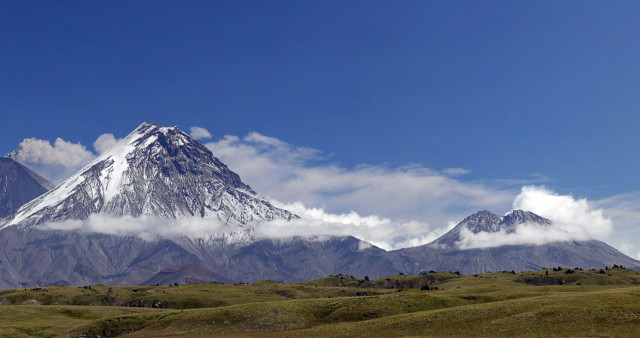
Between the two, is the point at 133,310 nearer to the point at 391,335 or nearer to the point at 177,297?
the point at 177,297

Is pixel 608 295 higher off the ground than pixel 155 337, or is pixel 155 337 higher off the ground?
pixel 608 295

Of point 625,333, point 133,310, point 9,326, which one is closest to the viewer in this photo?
point 625,333

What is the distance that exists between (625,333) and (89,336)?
323ft

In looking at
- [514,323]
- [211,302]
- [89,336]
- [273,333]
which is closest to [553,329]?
[514,323]

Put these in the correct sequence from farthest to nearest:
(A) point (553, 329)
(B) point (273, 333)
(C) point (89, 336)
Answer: (C) point (89, 336), (B) point (273, 333), (A) point (553, 329)

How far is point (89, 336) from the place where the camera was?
11388 centimetres

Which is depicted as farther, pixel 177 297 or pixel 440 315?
pixel 177 297

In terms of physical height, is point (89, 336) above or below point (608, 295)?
below

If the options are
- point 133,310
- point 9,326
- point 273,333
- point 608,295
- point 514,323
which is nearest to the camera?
point 514,323

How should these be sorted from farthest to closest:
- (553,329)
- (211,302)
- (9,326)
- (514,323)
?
(211,302) → (9,326) → (514,323) → (553,329)

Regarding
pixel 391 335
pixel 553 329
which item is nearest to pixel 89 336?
pixel 391 335

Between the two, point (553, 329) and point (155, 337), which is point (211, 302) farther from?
point (553, 329)

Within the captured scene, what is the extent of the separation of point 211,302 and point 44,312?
2026 inches

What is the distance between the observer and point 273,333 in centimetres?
9938
